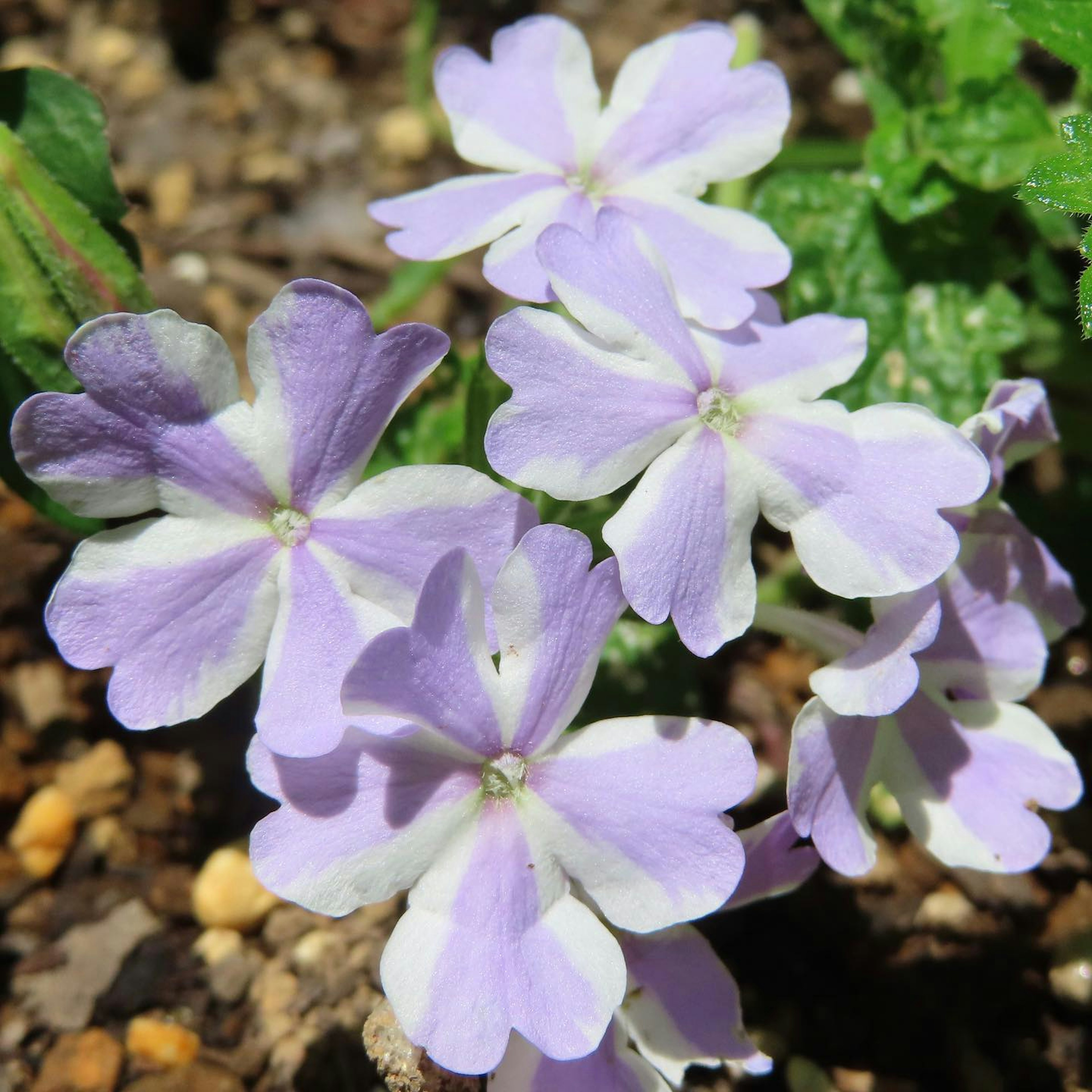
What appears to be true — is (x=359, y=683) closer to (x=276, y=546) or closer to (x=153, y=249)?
(x=276, y=546)

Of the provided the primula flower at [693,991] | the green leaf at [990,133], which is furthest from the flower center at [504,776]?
the green leaf at [990,133]

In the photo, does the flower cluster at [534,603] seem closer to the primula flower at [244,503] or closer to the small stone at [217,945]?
the primula flower at [244,503]

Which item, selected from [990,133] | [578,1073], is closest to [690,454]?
[578,1073]

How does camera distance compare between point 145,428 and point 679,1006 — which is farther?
point 679,1006

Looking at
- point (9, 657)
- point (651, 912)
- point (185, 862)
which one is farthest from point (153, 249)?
point (651, 912)

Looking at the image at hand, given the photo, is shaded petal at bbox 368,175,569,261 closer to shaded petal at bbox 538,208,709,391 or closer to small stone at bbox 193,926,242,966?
shaded petal at bbox 538,208,709,391

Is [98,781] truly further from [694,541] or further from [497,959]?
[694,541]

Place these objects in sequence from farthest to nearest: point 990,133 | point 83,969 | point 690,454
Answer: point 990,133 < point 83,969 < point 690,454
